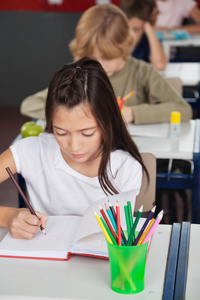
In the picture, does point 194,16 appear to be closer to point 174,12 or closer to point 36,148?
point 174,12

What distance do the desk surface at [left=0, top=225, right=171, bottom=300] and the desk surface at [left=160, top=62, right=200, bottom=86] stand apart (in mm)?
2199

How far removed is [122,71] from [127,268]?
179cm

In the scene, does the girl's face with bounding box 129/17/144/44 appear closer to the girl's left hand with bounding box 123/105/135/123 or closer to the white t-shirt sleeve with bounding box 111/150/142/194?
the girl's left hand with bounding box 123/105/135/123

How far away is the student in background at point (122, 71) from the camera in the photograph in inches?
99.8

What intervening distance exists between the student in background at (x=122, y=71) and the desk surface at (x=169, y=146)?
6.8 inches

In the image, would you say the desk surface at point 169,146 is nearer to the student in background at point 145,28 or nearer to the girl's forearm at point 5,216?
the girl's forearm at point 5,216

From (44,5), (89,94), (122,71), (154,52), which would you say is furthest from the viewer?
(44,5)

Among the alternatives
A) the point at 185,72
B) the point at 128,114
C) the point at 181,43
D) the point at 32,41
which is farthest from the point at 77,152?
the point at 32,41

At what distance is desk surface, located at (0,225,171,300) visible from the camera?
3.92 feet

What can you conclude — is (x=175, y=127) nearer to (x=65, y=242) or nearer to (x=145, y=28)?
(x=65, y=242)

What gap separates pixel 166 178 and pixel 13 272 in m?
1.29

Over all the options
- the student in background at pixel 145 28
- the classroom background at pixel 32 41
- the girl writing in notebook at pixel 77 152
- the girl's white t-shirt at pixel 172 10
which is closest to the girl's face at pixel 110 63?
the girl writing in notebook at pixel 77 152

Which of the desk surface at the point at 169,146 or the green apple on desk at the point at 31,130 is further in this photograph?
the green apple on desk at the point at 31,130

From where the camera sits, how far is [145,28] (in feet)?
12.9
